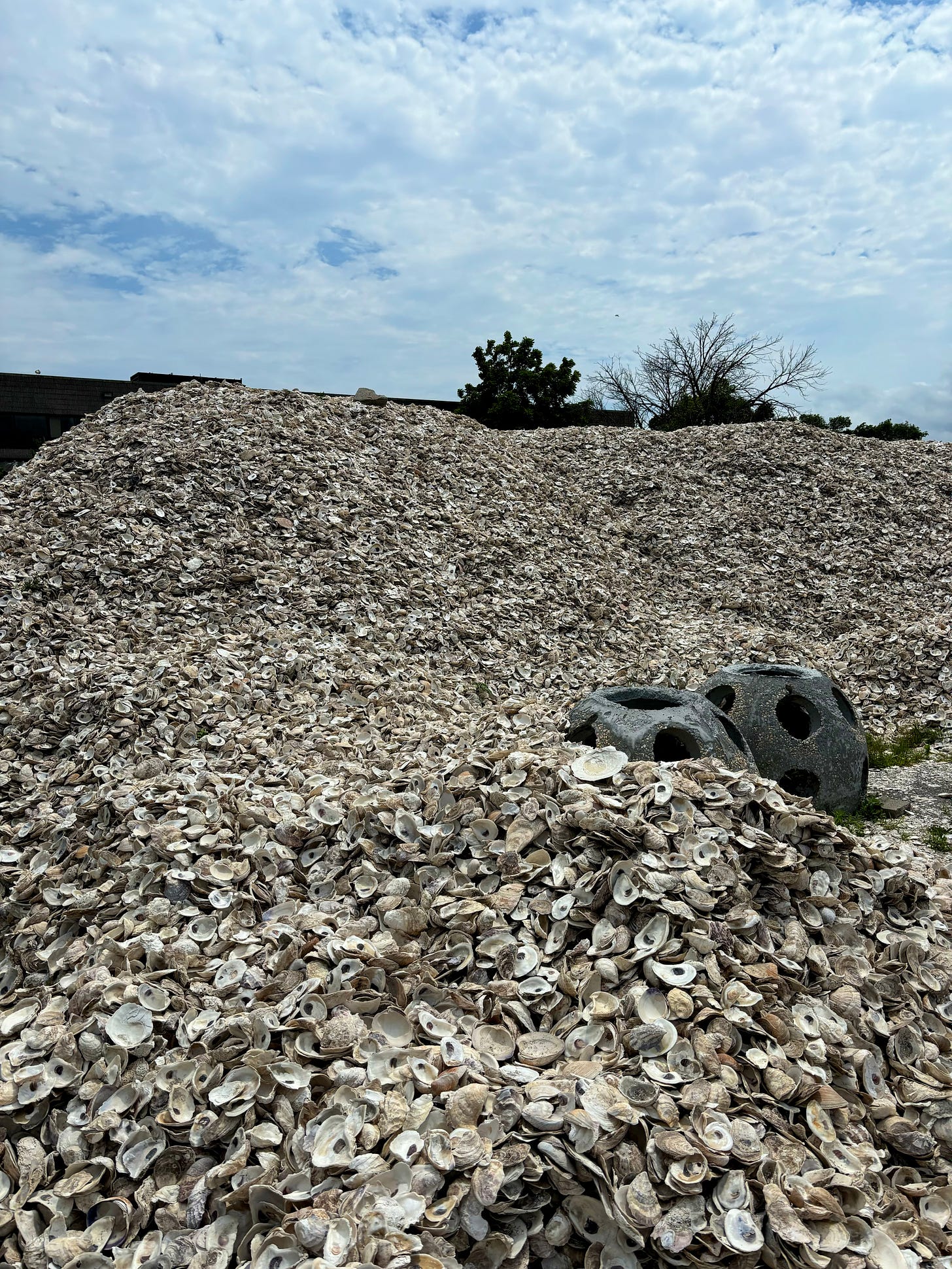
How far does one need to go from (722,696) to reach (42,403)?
27.0 meters

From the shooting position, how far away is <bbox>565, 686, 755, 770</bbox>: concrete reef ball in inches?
166

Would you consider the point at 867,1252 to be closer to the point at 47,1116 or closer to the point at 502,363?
the point at 47,1116

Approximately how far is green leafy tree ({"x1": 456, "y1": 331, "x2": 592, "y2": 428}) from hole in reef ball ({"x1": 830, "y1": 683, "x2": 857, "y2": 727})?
18.9 m

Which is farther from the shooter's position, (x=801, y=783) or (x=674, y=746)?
(x=801, y=783)

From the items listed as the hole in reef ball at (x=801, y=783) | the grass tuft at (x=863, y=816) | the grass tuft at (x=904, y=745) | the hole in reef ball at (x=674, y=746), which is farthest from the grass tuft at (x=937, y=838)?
the hole in reef ball at (x=674, y=746)

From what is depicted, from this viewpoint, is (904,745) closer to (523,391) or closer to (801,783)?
(801,783)

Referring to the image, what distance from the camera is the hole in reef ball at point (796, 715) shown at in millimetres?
5285

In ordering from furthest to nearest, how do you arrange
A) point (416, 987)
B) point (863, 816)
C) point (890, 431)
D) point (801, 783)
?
point (890, 431)
point (863, 816)
point (801, 783)
point (416, 987)

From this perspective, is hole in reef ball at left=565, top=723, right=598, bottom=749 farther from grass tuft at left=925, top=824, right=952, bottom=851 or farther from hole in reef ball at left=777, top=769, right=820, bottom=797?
grass tuft at left=925, top=824, right=952, bottom=851

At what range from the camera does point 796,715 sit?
547cm

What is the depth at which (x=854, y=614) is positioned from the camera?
31.8 feet

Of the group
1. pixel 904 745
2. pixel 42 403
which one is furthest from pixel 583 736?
pixel 42 403

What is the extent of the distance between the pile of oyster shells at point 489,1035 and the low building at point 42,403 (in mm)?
24944

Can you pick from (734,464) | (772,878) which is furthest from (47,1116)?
(734,464)
